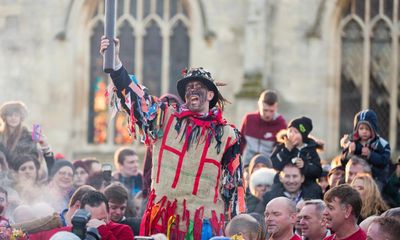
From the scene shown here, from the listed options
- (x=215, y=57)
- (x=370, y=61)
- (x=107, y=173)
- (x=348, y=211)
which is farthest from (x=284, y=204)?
(x=370, y=61)

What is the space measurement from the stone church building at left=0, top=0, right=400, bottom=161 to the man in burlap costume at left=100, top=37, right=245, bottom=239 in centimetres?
1101

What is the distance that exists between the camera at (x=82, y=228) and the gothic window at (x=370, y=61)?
13488 mm

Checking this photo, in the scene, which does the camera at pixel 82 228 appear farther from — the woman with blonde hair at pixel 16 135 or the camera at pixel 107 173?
the woman with blonde hair at pixel 16 135

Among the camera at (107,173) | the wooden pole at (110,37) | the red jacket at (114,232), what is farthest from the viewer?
the camera at (107,173)

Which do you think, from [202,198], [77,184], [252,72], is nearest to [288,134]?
[77,184]

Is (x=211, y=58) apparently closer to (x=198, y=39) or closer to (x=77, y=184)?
(x=198, y=39)

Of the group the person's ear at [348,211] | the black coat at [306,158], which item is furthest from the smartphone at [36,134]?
the person's ear at [348,211]

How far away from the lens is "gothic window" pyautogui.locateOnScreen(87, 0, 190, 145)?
68.9 feet

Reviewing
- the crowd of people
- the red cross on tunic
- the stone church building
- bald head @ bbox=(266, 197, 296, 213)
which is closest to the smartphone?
the crowd of people

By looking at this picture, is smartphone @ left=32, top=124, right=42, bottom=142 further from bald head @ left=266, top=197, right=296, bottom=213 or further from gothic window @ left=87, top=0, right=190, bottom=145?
gothic window @ left=87, top=0, right=190, bottom=145

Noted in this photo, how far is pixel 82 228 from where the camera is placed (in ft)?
23.6

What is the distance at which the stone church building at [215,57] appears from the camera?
2030 centimetres

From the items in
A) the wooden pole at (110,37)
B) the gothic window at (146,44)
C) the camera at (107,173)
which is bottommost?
the camera at (107,173)

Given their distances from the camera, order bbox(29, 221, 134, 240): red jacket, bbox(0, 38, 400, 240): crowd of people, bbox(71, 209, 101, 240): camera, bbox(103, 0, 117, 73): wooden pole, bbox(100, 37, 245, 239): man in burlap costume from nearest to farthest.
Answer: bbox(71, 209, 101, 240): camera < bbox(29, 221, 134, 240): red jacket < bbox(103, 0, 117, 73): wooden pole < bbox(0, 38, 400, 240): crowd of people < bbox(100, 37, 245, 239): man in burlap costume
